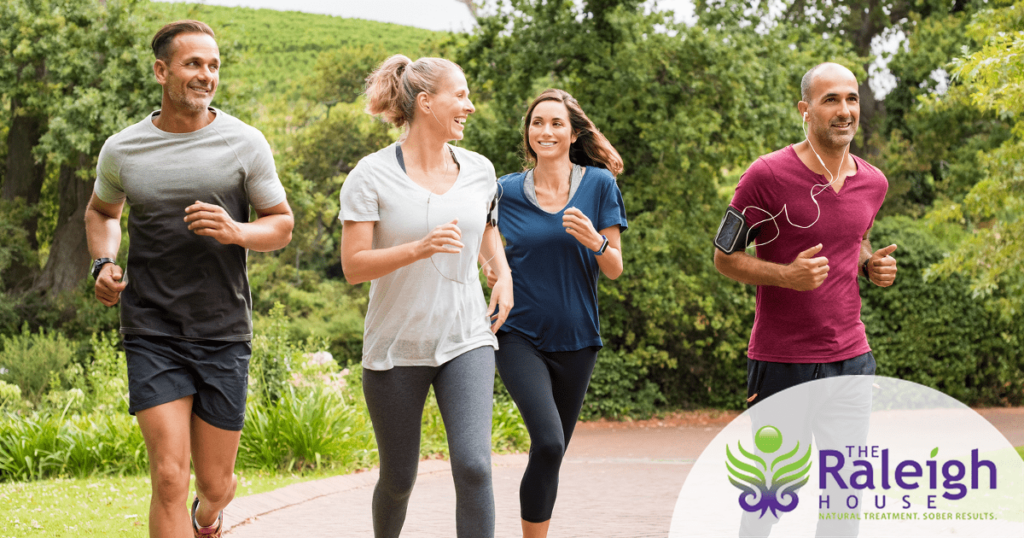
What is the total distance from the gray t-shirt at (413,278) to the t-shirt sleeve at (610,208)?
2.86 feet

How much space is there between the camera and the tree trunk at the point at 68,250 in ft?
61.1

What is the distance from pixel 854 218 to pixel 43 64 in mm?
17485

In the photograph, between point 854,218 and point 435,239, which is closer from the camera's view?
point 435,239

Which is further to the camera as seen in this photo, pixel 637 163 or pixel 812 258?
pixel 637 163

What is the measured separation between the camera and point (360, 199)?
340 centimetres

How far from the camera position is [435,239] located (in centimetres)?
316

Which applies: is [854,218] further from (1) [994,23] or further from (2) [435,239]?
(1) [994,23]

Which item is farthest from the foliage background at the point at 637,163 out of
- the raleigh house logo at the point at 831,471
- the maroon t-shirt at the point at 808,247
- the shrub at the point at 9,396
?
the maroon t-shirt at the point at 808,247

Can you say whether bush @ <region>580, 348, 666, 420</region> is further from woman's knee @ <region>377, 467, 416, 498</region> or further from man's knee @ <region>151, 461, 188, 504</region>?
man's knee @ <region>151, 461, 188, 504</region>

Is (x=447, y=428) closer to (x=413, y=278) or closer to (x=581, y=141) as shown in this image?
(x=413, y=278)

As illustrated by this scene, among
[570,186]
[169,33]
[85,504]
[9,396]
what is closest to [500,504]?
→ [85,504]

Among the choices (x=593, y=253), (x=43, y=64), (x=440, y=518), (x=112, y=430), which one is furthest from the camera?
(x=43, y=64)

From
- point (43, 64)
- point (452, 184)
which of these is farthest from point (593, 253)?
point (43, 64)

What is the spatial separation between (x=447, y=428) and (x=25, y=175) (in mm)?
20016
